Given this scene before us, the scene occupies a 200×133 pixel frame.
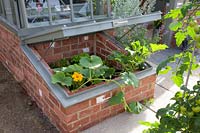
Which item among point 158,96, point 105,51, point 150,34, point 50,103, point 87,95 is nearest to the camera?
point 87,95

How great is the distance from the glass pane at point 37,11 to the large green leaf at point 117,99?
1.23 m

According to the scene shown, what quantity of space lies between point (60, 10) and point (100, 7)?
562 mm

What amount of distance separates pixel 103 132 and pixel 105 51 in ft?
3.75

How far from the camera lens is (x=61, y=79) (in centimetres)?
221

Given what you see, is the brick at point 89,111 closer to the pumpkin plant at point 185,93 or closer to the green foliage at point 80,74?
the green foliage at point 80,74

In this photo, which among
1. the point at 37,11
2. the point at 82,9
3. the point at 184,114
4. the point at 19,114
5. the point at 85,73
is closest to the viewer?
the point at 184,114

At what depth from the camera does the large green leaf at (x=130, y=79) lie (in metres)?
2.24

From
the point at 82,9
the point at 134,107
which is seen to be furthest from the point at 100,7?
the point at 134,107

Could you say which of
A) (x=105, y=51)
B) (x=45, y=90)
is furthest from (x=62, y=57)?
(x=45, y=90)

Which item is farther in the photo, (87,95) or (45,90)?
(45,90)

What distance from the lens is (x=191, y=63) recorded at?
3.76 ft

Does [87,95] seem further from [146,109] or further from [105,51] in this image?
[105,51]

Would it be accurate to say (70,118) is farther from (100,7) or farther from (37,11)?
(100,7)

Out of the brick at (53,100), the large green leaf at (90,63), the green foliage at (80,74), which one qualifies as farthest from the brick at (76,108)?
the large green leaf at (90,63)
